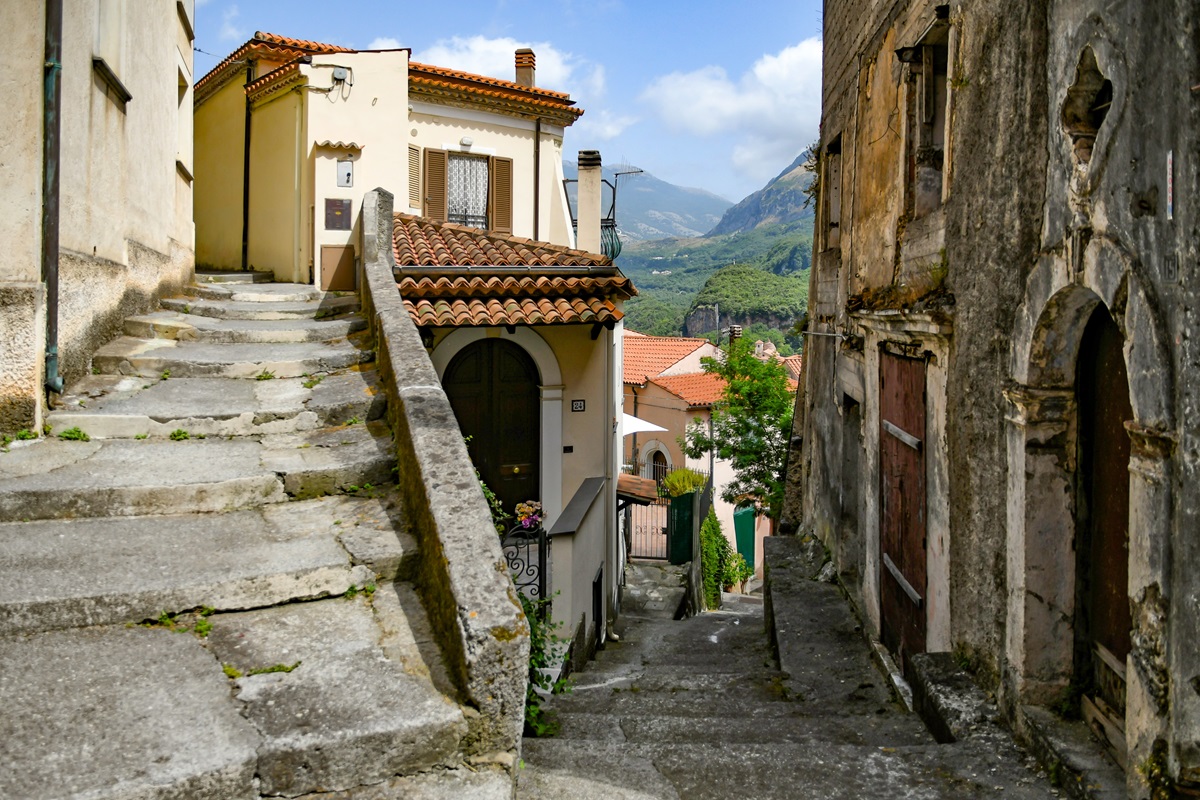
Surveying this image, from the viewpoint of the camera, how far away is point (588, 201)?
729 inches

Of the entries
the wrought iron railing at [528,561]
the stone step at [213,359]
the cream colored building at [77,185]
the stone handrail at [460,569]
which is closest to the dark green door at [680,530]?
the wrought iron railing at [528,561]

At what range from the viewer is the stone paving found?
3664 millimetres

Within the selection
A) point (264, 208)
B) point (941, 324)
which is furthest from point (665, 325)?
point (941, 324)

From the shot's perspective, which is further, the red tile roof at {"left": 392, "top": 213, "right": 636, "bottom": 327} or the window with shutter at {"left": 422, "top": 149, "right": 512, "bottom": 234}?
the window with shutter at {"left": 422, "top": 149, "right": 512, "bottom": 234}

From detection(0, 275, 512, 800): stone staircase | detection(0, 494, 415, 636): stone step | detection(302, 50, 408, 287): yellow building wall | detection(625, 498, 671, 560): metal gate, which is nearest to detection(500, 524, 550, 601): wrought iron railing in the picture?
detection(0, 275, 512, 800): stone staircase

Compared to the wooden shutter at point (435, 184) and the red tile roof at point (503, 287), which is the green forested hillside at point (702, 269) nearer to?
the wooden shutter at point (435, 184)

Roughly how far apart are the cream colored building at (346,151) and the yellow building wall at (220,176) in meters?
0.03

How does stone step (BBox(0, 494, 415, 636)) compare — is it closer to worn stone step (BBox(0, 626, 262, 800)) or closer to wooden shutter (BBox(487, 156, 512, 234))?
worn stone step (BBox(0, 626, 262, 800))

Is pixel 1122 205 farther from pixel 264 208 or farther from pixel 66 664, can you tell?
pixel 264 208

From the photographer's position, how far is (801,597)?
9641mm

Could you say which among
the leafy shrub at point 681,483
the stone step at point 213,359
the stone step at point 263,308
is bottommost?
the leafy shrub at point 681,483

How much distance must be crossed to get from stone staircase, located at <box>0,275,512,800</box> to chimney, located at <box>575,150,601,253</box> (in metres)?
13.1

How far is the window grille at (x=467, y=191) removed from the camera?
16.3 m

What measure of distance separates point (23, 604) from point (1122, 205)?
4200 mm
